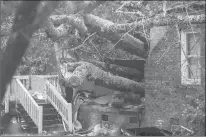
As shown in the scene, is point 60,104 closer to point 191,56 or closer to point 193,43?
point 191,56

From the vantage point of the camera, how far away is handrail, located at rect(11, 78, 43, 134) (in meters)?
10.2

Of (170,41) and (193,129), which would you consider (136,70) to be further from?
(193,129)

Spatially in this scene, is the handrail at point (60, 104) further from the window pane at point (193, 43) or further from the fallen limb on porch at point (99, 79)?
the window pane at point (193, 43)

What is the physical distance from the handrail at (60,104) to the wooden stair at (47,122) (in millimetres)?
163

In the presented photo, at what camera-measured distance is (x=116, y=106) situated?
1018cm

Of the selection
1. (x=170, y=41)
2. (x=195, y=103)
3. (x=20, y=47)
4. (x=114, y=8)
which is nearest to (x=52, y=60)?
(x=114, y=8)

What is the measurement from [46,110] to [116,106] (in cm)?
181

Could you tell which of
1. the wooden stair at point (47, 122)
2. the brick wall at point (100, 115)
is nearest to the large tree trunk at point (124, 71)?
the brick wall at point (100, 115)

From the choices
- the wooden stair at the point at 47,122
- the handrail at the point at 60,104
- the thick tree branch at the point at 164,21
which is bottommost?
the wooden stair at the point at 47,122

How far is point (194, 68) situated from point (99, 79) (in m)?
2.40

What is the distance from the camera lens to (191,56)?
348 inches

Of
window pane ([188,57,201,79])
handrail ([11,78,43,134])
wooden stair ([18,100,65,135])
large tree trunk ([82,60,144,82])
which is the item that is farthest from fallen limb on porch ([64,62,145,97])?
window pane ([188,57,201,79])

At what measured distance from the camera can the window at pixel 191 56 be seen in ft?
28.9

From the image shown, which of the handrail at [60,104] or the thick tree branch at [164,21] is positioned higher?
the thick tree branch at [164,21]
